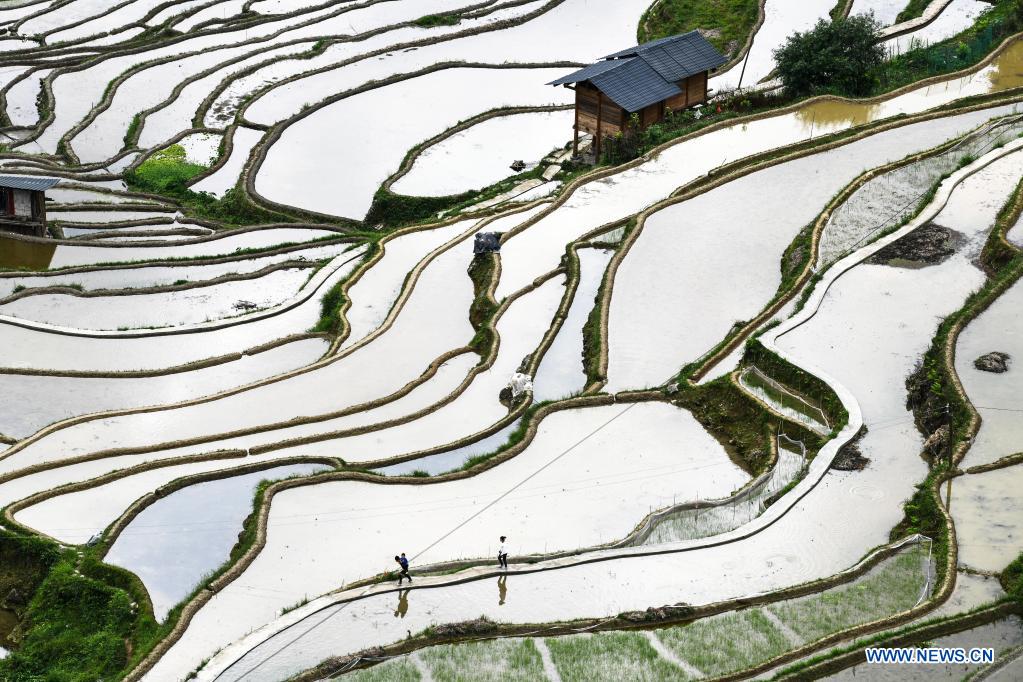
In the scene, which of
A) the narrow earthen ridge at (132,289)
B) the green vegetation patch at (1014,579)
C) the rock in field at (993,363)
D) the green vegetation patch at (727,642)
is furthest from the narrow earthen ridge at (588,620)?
the narrow earthen ridge at (132,289)

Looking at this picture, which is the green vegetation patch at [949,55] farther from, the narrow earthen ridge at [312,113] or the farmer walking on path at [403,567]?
the farmer walking on path at [403,567]

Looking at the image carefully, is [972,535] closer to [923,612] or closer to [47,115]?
[923,612]

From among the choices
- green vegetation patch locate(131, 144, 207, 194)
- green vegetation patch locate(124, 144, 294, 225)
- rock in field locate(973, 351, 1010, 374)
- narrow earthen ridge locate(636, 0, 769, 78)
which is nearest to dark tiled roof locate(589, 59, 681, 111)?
narrow earthen ridge locate(636, 0, 769, 78)

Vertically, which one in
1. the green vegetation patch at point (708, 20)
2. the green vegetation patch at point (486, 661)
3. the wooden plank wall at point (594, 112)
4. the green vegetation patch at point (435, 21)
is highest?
the green vegetation patch at point (435, 21)

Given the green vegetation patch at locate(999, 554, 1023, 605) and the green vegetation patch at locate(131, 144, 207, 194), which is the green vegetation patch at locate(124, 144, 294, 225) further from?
the green vegetation patch at locate(999, 554, 1023, 605)

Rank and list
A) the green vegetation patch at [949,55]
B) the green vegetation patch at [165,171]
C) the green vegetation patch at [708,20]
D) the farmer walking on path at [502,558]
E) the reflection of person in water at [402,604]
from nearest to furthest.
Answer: the reflection of person in water at [402,604] → the farmer walking on path at [502,558] → the green vegetation patch at [165,171] → the green vegetation patch at [949,55] → the green vegetation patch at [708,20]

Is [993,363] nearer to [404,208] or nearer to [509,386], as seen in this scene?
[509,386]

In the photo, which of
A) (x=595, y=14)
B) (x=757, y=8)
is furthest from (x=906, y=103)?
(x=595, y=14)
